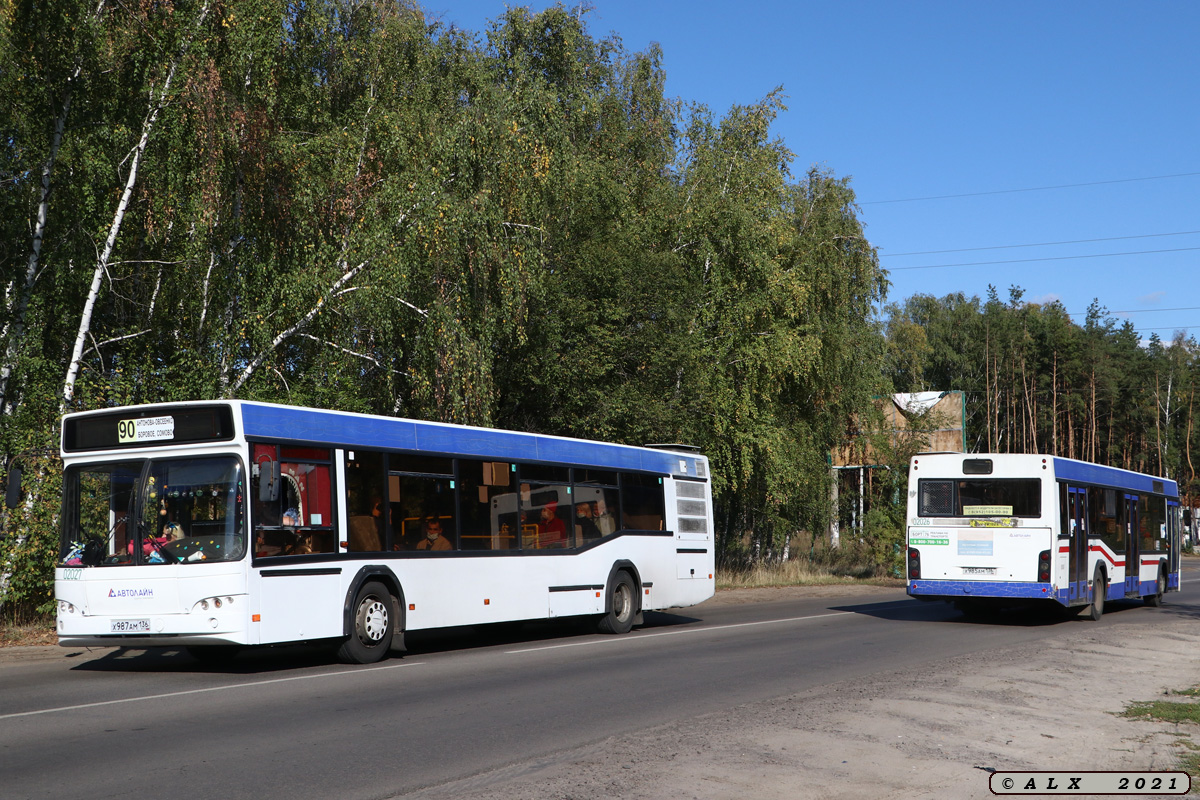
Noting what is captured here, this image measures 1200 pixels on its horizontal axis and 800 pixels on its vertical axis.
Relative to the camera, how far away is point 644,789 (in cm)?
682

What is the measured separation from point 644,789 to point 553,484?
10.2 m

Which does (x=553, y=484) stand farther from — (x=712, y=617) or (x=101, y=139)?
(x=101, y=139)

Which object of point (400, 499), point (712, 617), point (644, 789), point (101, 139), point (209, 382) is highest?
point (101, 139)

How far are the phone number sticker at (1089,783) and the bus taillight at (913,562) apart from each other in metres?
13.3

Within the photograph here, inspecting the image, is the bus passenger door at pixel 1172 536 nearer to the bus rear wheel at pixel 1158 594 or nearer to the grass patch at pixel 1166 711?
the bus rear wheel at pixel 1158 594

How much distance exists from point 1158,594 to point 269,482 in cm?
2193

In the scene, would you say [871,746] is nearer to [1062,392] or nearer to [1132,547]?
[1132,547]

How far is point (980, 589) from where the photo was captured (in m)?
19.9

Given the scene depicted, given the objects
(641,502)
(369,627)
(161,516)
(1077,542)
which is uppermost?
(161,516)

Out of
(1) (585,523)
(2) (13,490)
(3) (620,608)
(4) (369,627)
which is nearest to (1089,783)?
(4) (369,627)

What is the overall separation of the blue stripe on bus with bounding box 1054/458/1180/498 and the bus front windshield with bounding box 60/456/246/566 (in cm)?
1443

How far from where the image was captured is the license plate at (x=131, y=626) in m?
11.9

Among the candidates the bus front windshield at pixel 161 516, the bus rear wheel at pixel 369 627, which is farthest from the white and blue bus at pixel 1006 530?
the bus front windshield at pixel 161 516

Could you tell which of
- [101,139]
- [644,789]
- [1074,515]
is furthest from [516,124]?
[644,789]
